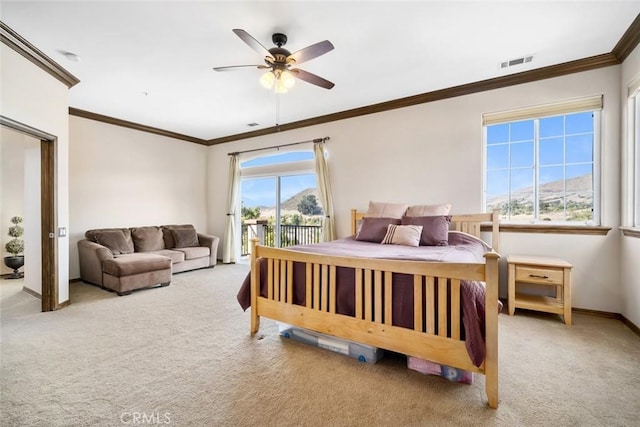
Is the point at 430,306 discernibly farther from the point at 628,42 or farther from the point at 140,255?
the point at 140,255

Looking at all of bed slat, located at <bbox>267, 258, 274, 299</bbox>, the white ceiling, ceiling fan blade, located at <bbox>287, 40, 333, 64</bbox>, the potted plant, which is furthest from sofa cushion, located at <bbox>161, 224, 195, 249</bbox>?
ceiling fan blade, located at <bbox>287, 40, 333, 64</bbox>

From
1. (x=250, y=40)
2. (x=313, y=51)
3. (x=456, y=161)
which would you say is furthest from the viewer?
(x=456, y=161)

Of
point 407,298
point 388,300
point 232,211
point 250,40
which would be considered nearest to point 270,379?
point 388,300

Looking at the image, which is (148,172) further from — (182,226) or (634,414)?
(634,414)

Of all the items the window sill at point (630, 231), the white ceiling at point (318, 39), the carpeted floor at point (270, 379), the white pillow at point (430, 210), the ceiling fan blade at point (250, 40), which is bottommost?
the carpeted floor at point (270, 379)

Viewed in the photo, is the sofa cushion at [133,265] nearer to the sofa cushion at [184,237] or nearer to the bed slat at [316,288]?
the sofa cushion at [184,237]

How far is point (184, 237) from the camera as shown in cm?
566

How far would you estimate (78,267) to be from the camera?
15.4 feet

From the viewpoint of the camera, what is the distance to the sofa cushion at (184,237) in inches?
221

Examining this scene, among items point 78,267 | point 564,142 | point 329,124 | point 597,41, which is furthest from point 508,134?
point 78,267

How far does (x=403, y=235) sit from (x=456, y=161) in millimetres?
1390

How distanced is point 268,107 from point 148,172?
2896mm

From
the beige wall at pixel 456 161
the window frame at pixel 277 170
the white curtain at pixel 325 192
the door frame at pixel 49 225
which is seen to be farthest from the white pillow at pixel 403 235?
the door frame at pixel 49 225

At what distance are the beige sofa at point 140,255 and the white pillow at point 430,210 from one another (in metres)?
3.72
